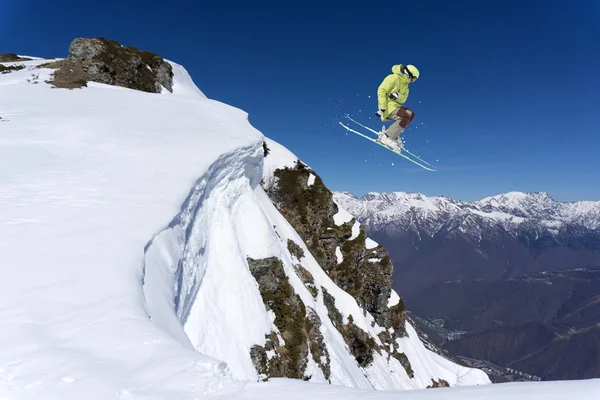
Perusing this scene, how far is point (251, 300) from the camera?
61.4 feet

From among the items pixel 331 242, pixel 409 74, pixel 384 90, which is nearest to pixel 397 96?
pixel 384 90

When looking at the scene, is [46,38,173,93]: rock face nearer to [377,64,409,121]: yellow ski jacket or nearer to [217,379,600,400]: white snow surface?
[377,64,409,121]: yellow ski jacket

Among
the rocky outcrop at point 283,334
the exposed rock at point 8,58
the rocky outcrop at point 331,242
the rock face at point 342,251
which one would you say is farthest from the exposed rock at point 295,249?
the exposed rock at point 8,58

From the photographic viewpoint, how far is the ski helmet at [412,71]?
17125 millimetres

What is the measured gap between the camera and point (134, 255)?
7953 mm

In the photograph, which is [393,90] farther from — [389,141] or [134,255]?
[134,255]

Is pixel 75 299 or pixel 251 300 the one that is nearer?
pixel 75 299

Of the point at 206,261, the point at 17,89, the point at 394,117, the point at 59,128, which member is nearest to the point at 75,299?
the point at 206,261

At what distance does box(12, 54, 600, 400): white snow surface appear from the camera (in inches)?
186

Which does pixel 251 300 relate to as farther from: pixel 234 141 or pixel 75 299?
pixel 75 299

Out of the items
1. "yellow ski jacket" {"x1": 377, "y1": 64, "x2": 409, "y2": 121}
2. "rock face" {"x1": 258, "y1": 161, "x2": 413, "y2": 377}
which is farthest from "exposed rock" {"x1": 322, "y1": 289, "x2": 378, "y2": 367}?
"yellow ski jacket" {"x1": 377, "y1": 64, "x2": 409, "y2": 121}

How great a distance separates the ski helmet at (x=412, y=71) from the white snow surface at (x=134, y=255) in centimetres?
1091

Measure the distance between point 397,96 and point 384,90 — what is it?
86 cm

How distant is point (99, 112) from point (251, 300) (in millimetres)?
15212
